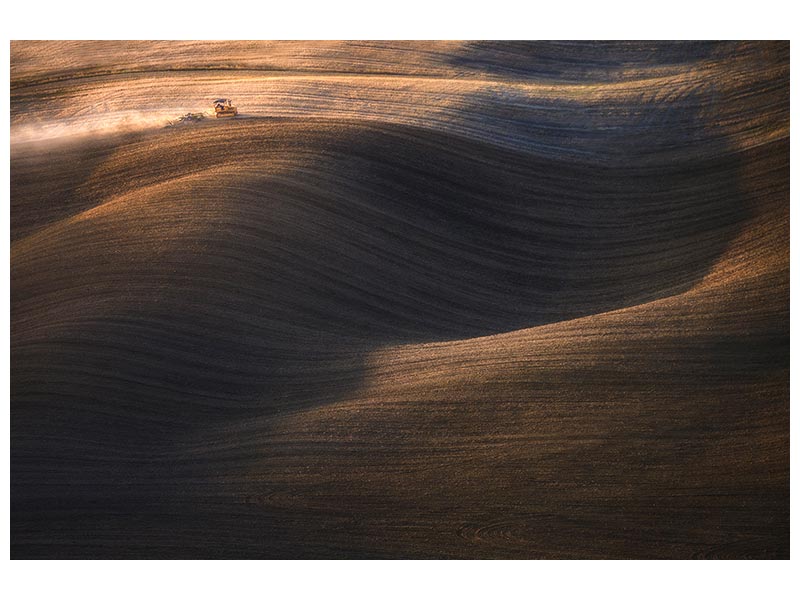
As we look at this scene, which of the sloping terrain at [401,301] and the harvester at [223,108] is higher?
the harvester at [223,108]

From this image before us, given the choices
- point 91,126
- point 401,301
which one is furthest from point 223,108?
point 401,301

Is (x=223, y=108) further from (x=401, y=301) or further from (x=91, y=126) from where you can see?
(x=401, y=301)

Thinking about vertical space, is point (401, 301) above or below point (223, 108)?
below

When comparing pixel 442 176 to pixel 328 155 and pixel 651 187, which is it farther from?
pixel 651 187

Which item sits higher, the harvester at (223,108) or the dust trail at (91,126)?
the harvester at (223,108)

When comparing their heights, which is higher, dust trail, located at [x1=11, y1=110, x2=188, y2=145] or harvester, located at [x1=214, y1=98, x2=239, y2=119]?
harvester, located at [x1=214, y1=98, x2=239, y2=119]
